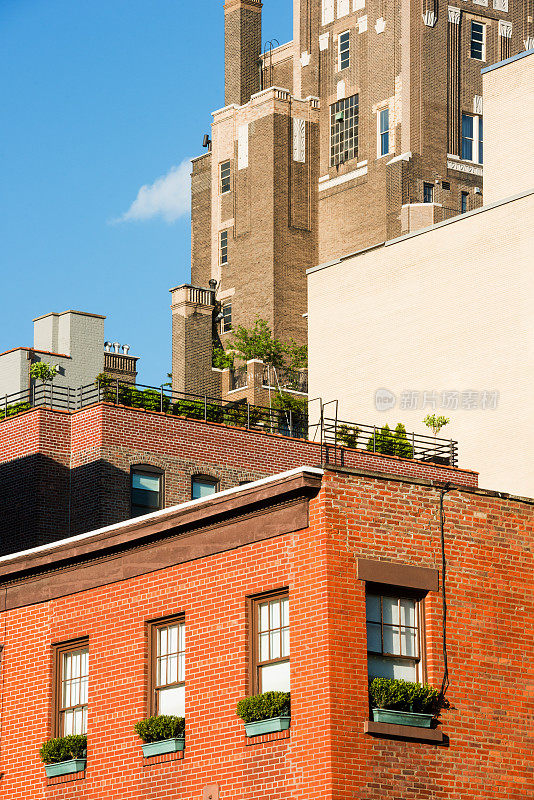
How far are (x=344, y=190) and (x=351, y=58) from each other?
8.31m

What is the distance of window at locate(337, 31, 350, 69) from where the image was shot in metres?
86.3

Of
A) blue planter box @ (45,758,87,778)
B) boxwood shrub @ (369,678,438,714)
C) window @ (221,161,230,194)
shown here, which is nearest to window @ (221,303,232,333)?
window @ (221,161,230,194)

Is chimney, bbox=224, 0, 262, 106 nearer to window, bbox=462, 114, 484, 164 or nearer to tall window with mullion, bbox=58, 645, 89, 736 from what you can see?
window, bbox=462, 114, 484, 164

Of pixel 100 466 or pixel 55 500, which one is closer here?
pixel 100 466

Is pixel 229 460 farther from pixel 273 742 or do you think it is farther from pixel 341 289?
pixel 273 742

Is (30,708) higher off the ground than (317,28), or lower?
lower

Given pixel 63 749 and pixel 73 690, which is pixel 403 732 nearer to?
pixel 63 749

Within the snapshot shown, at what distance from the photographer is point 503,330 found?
4738 cm

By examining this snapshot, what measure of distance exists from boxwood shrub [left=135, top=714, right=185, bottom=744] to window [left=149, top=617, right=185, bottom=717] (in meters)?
0.30

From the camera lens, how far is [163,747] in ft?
79.5

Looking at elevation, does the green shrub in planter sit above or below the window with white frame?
below

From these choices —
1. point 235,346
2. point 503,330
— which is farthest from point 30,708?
point 235,346

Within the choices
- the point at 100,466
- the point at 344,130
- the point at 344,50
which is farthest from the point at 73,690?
the point at 344,50

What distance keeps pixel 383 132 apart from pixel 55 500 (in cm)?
4840
